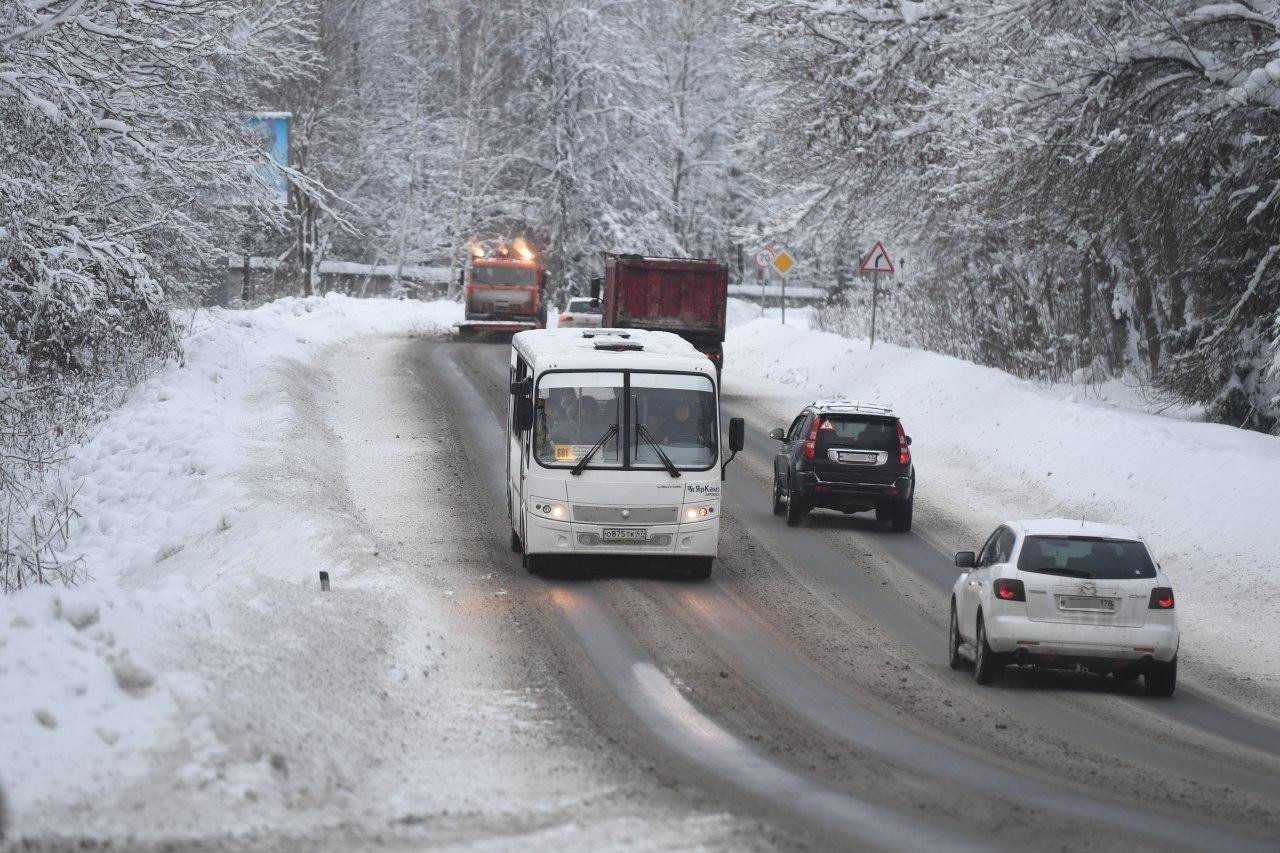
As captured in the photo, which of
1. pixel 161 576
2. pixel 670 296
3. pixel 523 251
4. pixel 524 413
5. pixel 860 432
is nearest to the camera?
pixel 524 413

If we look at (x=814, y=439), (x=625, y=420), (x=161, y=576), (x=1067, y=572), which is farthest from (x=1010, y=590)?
(x=161, y=576)

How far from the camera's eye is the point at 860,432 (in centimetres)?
2283

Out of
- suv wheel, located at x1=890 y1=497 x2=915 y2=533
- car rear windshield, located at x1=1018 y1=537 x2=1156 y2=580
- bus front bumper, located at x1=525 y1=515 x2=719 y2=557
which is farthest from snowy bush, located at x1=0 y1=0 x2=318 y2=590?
suv wheel, located at x1=890 y1=497 x2=915 y2=533

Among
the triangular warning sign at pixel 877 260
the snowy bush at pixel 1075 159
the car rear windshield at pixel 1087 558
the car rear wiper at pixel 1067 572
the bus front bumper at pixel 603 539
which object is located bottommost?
the bus front bumper at pixel 603 539

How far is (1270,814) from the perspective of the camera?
9.82 meters

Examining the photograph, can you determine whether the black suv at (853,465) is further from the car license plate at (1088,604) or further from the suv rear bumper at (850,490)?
the car license plate at (1088,604)

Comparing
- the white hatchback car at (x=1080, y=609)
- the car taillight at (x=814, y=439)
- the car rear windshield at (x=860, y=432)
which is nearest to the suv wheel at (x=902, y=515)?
the car rear windshield at (x=860, y=432)

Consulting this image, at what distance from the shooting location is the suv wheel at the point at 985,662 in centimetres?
1432

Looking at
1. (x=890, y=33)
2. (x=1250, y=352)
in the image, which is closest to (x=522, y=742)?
(x=1250, y=352)

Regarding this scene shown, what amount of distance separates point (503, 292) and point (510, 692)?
38567 millimetres

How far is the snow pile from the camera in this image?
8.80m

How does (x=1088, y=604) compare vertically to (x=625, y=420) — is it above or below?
below

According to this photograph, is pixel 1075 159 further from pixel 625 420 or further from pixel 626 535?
pixel 626 535

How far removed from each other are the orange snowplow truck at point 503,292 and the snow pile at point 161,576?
7.51m
